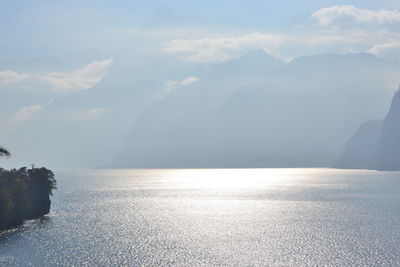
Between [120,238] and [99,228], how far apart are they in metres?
17.2

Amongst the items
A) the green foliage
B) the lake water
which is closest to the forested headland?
the green foliage

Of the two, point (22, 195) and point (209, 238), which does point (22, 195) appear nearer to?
point (22, 195)

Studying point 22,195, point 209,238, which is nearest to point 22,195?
point 22,195

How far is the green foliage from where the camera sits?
116m

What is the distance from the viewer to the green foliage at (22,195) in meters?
116

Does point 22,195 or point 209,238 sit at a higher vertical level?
point 22,195

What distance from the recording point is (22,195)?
125 m

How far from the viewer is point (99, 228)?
424ft

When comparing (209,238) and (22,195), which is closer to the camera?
(209,238)

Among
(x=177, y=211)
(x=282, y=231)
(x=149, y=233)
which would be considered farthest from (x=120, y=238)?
(x=177, y=211)

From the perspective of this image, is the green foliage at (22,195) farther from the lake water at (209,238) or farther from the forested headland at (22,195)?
the lake water at (209,238)

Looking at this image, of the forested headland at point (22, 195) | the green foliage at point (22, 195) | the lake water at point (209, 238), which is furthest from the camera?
the forested headland at point (22, 195)

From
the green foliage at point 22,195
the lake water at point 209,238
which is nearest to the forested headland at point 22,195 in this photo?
the green foliage at point 22,195

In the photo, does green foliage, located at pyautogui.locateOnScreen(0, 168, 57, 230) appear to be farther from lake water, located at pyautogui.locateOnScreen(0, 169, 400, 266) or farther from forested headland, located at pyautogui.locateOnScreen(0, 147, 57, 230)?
lake water, located at pyautogui.locateOnScreen(0, 169, 400, 266)
